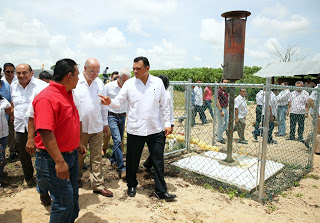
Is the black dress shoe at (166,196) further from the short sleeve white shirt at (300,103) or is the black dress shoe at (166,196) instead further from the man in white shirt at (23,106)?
the short sleeve white shirt at (300,103)

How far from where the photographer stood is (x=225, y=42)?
4.29 m

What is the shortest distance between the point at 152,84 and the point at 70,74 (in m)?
1.51

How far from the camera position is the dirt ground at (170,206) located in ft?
10.2

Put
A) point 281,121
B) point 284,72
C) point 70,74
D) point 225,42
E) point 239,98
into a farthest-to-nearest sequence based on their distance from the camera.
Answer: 1. point 284,72
2. point 281,121
3. point 239,98
4. point 225,42
5. point 70,74

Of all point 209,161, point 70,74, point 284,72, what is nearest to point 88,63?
point 70,74

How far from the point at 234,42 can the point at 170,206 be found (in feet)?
9.79

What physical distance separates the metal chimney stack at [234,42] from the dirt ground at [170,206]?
2.18m

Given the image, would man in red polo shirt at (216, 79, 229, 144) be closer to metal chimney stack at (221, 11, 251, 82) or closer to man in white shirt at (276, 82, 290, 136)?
man in white shirt at (276, 82, 290, 136)

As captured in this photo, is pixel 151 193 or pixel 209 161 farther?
pixel 209 161

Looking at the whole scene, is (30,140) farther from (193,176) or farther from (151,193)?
(193,176)

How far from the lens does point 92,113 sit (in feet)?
11.5

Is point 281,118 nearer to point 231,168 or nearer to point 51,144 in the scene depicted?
point 231,168

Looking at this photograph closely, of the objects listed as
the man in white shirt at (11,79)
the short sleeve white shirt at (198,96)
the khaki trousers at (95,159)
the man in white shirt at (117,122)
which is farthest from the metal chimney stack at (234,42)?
the short sleeve white shirt at (198,96)

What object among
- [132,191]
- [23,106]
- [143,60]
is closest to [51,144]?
[143,60]
